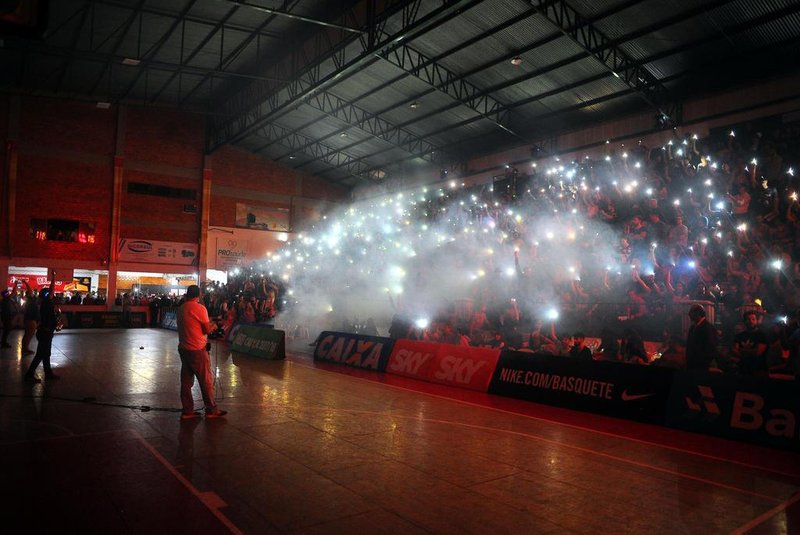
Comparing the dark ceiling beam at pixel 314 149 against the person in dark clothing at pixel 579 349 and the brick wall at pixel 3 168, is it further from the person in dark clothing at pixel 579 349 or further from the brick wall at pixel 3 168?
the person in dark clothing at pixel 579 349

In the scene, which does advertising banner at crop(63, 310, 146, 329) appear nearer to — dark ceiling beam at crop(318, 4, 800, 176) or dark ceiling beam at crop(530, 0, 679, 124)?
dark ceiling beam at crop(318, 4, 800, 176)

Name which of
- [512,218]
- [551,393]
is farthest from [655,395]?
[512,218]

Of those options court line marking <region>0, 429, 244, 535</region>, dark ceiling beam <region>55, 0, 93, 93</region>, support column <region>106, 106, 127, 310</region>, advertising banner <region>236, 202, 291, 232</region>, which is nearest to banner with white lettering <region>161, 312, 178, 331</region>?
support column <region>106, 106, 127, 310</region>

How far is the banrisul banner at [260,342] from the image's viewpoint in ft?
51.8

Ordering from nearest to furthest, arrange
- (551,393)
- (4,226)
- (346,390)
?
(551,393) → (346,390) → (4,226)

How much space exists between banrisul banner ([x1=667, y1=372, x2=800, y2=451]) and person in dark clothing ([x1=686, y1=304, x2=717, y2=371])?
0.39 metres

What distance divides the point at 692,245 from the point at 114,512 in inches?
545

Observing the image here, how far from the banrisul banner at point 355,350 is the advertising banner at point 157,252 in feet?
64.7

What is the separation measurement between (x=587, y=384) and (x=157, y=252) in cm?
2873

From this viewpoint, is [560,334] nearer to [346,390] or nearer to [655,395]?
[655,395]

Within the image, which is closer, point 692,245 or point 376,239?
point 692,245

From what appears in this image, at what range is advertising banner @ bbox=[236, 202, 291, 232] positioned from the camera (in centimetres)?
3447

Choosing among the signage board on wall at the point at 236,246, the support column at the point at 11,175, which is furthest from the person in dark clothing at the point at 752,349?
the support column at the point at 11,175

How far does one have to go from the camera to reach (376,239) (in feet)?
92.1
